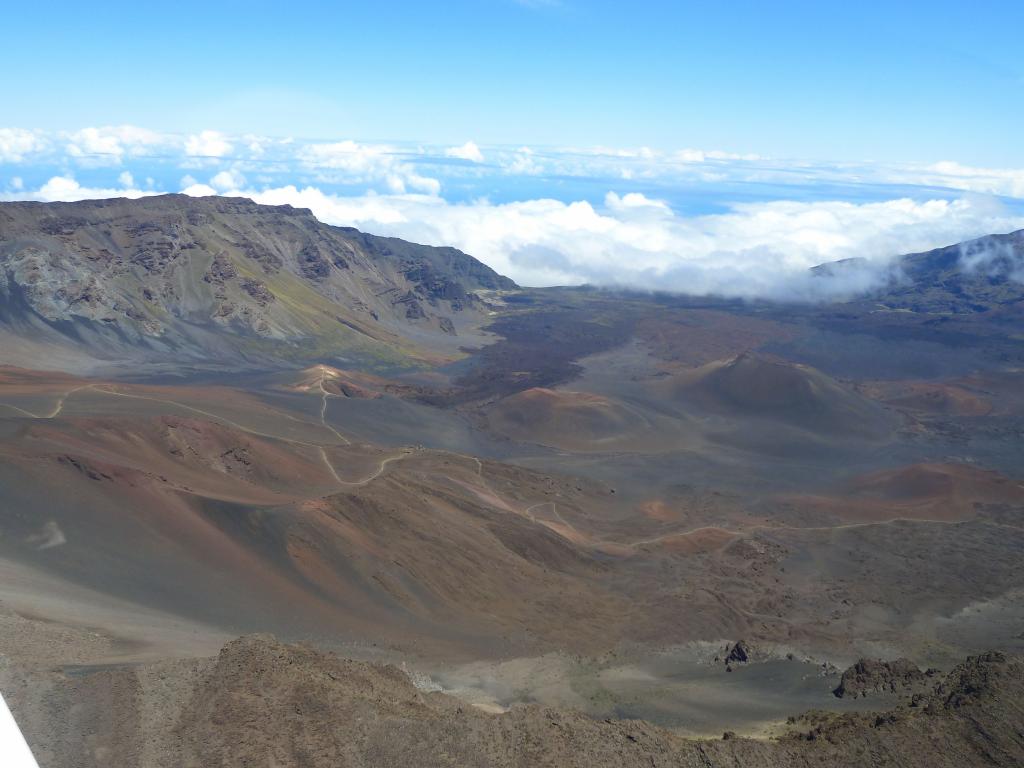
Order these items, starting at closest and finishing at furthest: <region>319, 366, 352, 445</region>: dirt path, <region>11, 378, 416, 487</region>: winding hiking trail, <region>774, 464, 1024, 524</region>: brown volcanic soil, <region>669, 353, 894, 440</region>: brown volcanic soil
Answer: <region>11, 378, 416, 487</region>: winding hiking trail, <region>774, 464, 1024, 524</region>: brown volcanic soil, <region>319, 366, 352, 445</region>: dirt path, <region>669, 353, 894, 440</region>: brown volcanic soil

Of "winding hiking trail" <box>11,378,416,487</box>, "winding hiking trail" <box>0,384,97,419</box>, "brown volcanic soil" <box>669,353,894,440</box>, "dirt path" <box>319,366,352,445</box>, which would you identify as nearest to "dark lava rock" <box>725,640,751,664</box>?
"winding hiking trail" <box>11,378,416,487</box>

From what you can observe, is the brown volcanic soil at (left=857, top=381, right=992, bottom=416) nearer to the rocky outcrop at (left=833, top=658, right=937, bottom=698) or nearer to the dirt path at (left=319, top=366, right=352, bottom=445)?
the dirt path at (left=319, top=366, right=352, bottom=445)

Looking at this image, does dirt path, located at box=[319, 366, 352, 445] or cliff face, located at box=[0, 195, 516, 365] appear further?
cliff face, located at box=[0, 195, 516, 365]

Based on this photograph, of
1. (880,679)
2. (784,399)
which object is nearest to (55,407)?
(880,679)

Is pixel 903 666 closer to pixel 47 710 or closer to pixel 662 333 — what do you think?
pixel 47 710

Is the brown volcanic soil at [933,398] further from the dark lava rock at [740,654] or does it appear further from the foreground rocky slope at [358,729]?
the foreground rocky slope at [358,729]

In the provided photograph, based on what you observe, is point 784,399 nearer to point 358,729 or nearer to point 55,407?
point 55,407

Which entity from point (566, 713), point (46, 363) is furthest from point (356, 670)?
point (46, 363)
